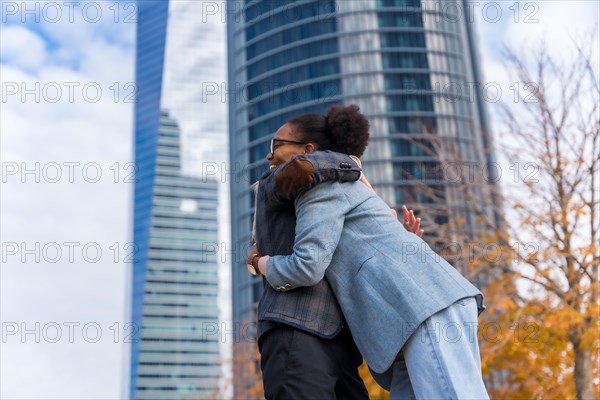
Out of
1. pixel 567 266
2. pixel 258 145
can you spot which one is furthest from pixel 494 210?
pixel 258 145

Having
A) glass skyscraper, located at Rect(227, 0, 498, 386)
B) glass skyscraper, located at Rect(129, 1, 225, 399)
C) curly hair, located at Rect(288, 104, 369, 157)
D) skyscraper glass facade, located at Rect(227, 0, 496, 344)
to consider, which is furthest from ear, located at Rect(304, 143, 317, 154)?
glass skyscraper, located at Rect(129, 1, 225, 399)

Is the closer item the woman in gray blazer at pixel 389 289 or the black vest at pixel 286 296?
the woman in gray blazer at pixel 389 289

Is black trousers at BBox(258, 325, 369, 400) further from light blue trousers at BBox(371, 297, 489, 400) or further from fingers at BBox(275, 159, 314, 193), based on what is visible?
fingers at BBox(275, 159, 314, 193)

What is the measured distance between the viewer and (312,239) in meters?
2.65

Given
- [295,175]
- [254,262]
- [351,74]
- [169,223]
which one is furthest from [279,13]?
[295,175]

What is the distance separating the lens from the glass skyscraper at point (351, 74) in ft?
211

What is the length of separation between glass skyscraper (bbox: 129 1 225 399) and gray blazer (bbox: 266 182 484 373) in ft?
323

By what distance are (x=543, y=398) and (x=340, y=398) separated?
921 cm

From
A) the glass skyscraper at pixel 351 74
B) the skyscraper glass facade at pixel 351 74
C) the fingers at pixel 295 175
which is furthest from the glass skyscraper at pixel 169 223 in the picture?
the fingers at pixel 295 175

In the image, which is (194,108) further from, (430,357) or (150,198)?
(430,357)

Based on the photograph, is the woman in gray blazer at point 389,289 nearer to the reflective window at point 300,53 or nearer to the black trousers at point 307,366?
the black trousers at point 307,366

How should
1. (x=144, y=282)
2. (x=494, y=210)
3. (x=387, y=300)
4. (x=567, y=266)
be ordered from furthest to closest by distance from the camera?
(x=144, y=282)
(x=494, y=210)
(x=567, y=266)
(x=387, y=300)

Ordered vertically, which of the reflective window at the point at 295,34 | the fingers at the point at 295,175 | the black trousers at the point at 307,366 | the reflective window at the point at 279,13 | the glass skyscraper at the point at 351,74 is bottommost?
the black trousers at the point at 307,366

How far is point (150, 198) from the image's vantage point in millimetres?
107375
